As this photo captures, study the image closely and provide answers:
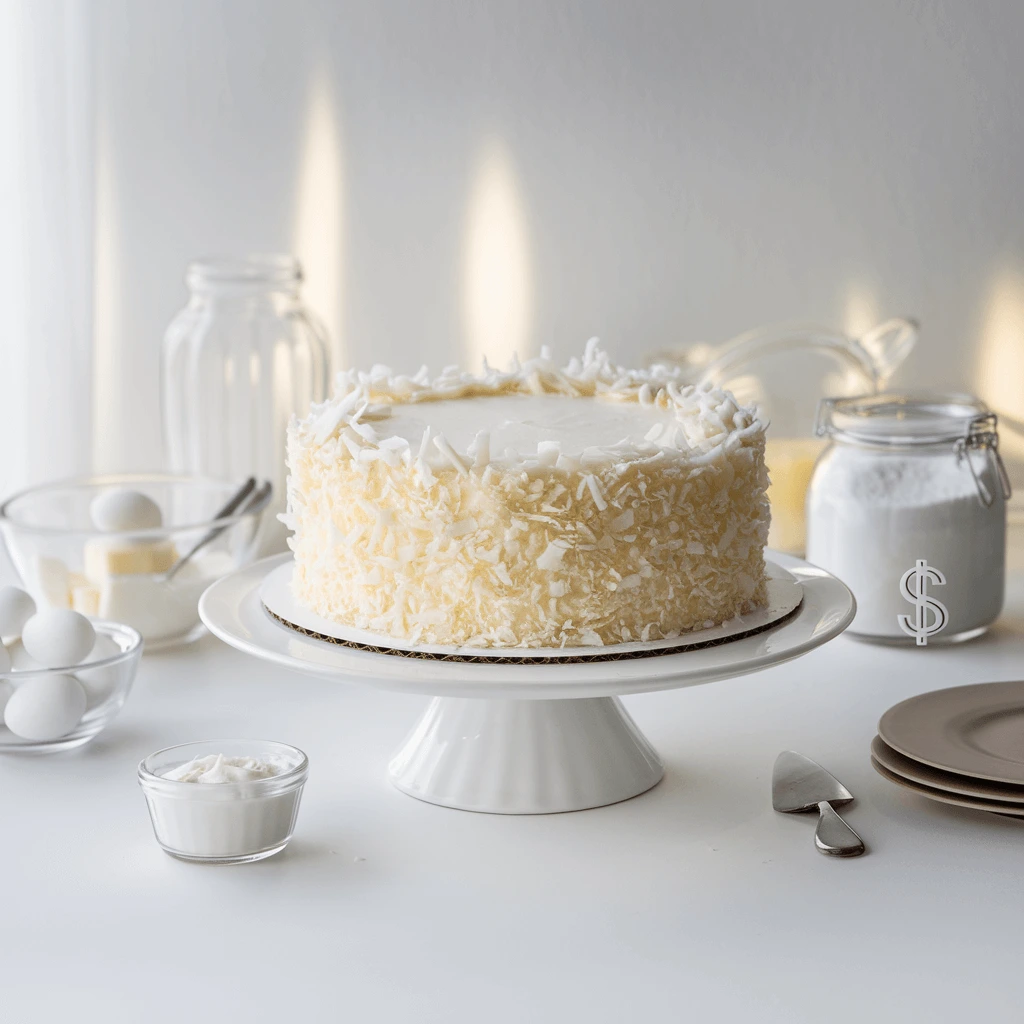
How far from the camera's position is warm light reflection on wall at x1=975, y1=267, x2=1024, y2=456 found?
6.57 feet

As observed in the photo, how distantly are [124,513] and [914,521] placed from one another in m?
0.85

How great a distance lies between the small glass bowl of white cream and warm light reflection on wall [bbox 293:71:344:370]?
1220 millimetres

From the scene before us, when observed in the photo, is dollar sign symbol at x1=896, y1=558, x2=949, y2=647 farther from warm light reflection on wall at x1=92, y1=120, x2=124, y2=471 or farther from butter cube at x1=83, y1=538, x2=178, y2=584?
warm light reflection on wall at x1=92, y1=120, x2=124, y2=471

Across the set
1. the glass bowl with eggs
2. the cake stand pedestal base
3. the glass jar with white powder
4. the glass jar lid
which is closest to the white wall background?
the glass jar lid

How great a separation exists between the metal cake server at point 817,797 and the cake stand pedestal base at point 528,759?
0.11 m

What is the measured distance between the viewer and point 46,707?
1146 mm

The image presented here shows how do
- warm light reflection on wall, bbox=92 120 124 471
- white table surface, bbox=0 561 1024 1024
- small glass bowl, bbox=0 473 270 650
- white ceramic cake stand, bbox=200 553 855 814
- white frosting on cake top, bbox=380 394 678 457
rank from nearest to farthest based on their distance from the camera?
white table surface, bbox=0 561 1024 1024 → white ceramic cake stand, bbox=200 553 855 814 → white frosting on cake top, bbox=380 394 678 457 → small glass bowl, bbox=0 473 270 650 → warm light reflection on wall, bbox=92 120 124 471

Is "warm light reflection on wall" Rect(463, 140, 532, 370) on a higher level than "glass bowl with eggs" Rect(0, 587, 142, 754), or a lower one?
higher

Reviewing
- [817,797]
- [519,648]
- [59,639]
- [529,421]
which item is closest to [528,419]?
[529,421]

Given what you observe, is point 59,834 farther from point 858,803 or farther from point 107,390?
point 107,390

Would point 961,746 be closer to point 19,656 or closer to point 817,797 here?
point 817,797

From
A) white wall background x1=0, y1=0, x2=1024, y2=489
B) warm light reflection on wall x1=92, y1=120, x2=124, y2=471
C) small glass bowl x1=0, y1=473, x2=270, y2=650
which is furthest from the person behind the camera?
warm light reflection on wall x1=92, y1=120, x2=124, y2=471

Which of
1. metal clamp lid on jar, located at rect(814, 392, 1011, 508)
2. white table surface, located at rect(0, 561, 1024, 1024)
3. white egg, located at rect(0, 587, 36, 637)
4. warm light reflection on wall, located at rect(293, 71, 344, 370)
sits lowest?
white table surface, located at rect(0, 561, 1024, 1024)

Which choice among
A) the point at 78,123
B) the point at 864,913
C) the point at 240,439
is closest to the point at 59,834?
the point at 864,913
